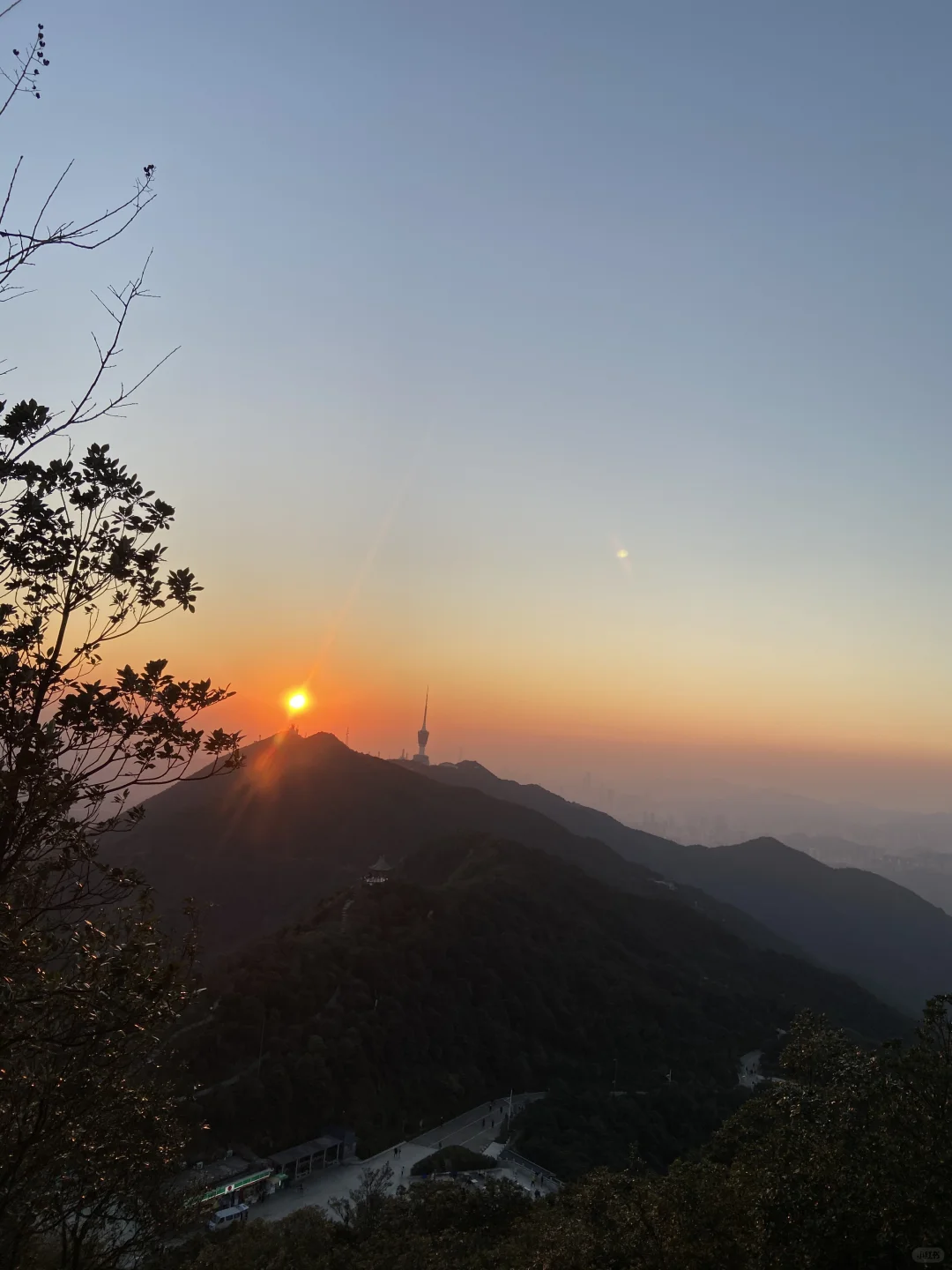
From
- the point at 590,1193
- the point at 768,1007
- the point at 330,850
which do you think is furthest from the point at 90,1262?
the point at 330,850

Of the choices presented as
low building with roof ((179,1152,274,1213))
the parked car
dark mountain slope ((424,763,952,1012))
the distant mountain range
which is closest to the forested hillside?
the parked car

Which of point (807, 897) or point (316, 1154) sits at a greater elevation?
point (316, 1154)

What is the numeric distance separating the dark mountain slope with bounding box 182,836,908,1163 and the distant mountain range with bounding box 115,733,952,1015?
1124 cm

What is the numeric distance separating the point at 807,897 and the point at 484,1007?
378 ft

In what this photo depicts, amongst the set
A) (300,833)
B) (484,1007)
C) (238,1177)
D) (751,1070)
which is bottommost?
(751,1070)

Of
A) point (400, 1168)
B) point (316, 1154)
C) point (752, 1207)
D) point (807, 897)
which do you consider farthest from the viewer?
point (807, 897)

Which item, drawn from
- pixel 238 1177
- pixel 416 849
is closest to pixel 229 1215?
pixel 238 1177

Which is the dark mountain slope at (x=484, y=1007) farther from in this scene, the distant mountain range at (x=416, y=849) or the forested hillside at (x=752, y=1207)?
the forested hillside at (x=752, y=1207)

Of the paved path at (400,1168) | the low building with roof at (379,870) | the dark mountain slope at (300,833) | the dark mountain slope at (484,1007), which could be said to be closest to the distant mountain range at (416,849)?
the dark mountain slope at (300,833)

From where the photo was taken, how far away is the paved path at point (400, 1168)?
2847 centimetres

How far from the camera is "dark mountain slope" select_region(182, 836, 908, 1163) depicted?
36.3m

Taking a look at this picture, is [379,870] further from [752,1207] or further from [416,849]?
[752,1207]

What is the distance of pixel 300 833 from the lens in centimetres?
9188

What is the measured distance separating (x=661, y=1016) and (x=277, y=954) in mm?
31041
